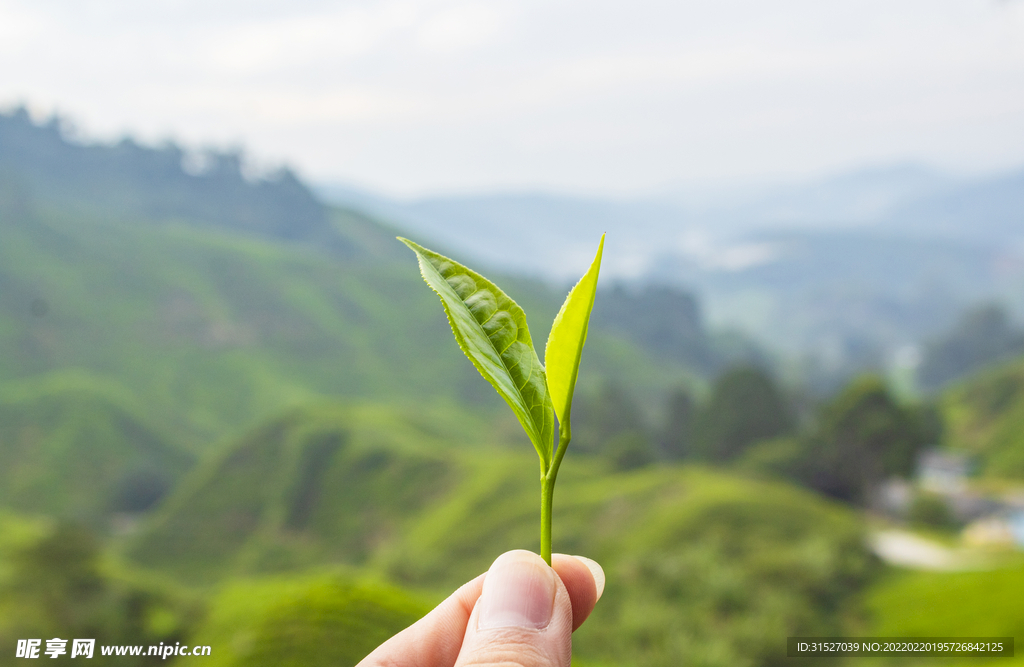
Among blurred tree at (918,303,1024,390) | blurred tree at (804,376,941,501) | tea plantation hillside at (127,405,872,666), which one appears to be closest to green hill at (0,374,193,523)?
tea plantation hillside at (127,405,872,666)

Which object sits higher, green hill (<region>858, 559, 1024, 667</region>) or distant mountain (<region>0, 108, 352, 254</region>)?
green hill (<region>858, 559, 1024, 667</region>)

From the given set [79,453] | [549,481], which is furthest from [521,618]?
[79,453]

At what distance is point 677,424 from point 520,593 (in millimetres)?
46425

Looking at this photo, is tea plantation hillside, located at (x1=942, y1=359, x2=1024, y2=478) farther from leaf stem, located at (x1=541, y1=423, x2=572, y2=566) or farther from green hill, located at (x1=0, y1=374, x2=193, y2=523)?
green hill, located at (x1=0, y1=374, x2=193, y2=523)

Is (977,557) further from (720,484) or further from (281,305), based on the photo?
(281,305)

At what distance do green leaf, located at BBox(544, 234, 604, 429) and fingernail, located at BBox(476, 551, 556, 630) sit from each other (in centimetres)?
47

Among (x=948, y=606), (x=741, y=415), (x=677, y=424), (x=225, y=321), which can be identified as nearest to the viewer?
(x=948, y=606)

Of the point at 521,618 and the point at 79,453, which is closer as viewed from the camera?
the point at 521,618

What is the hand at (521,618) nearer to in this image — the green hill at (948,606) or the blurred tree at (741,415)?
the green hill at (948,606)

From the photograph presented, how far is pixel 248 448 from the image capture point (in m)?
45.0

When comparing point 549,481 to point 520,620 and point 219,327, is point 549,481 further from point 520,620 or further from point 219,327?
point 219,327

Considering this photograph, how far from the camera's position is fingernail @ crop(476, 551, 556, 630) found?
1.62 metres

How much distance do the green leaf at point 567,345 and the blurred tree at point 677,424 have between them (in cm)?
4574

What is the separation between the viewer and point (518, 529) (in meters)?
31.8
